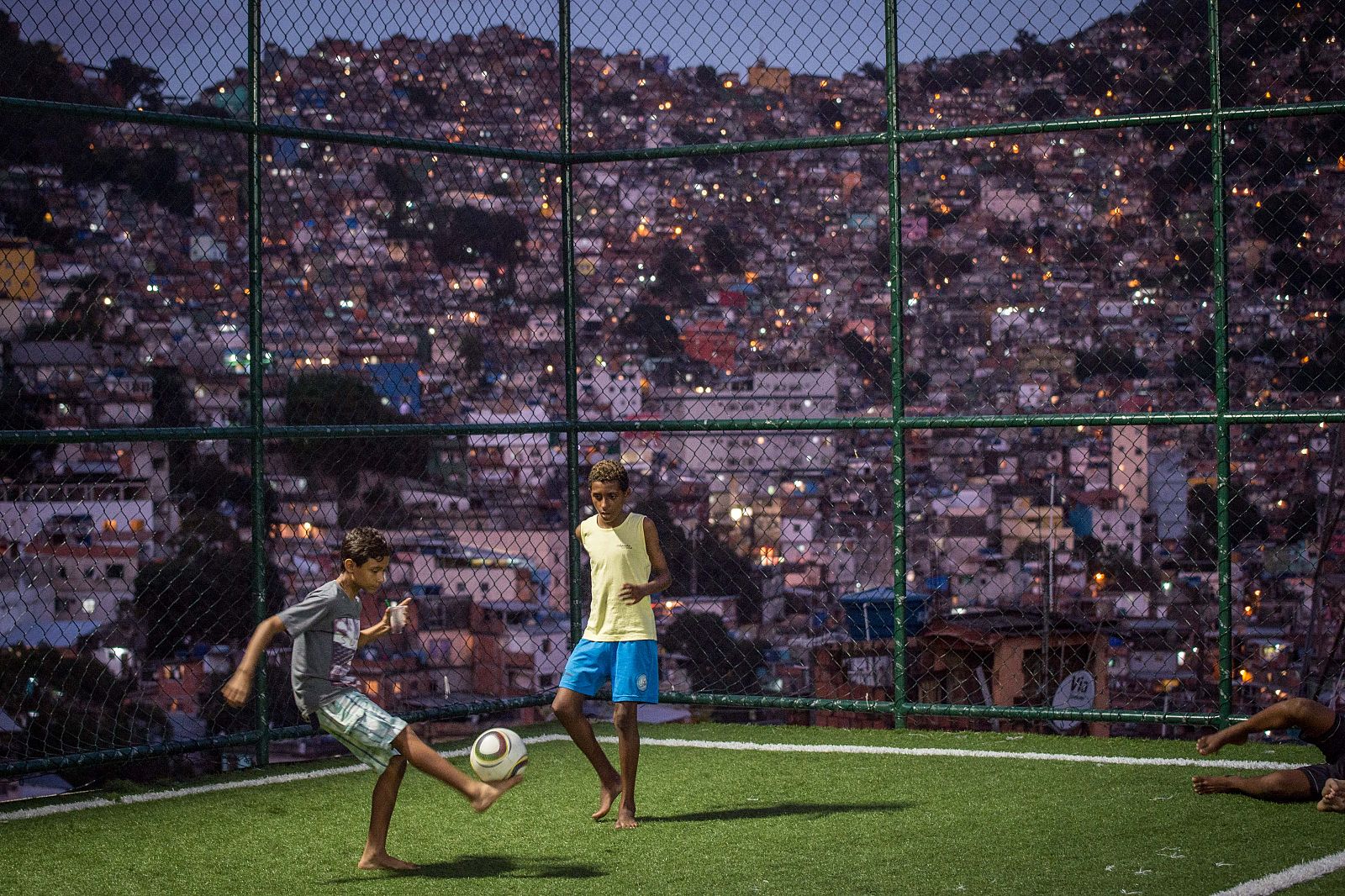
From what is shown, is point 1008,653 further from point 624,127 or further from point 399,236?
point 399,236

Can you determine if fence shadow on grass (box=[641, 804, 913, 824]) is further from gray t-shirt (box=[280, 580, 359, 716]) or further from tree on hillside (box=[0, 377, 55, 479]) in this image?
tree on hillside (box=[0, 377, 55, 479])

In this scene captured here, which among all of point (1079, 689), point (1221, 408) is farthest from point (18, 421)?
point (1221, 408)

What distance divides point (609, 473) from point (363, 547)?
1.23m

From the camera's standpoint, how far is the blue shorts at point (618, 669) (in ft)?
21.8

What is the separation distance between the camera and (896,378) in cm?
884

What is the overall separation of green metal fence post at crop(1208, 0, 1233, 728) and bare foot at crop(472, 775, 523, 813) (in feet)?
13.6

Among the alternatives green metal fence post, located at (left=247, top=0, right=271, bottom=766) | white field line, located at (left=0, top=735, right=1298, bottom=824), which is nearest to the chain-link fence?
green metal fence post, located at (left=247, top=0, right=271, bottom=766)

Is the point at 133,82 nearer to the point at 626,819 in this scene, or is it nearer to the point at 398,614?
the point at 398,614

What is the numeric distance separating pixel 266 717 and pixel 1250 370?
20.8 metres

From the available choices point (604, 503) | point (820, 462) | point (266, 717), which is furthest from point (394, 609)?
point (820, 462)

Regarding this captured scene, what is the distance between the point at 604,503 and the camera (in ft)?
22.1

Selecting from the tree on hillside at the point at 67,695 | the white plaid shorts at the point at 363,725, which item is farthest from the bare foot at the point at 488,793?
the tree on hillside at the point at 67,695

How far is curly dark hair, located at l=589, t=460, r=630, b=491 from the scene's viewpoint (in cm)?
670

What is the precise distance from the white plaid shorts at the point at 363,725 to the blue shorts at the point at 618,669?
3.58 ft
